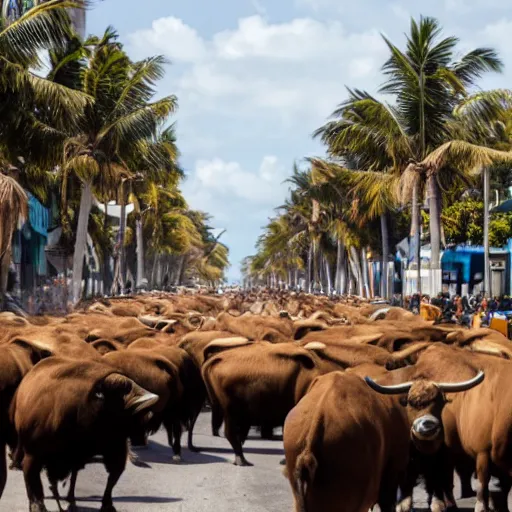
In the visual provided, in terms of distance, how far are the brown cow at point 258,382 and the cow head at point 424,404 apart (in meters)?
3.74

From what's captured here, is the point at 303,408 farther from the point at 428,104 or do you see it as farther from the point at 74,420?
the point at 428,104

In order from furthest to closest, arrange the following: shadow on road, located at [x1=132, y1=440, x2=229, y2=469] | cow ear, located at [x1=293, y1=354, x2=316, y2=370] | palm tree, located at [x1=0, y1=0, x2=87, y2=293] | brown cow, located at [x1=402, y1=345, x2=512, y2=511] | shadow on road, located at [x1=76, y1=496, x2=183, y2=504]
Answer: palm tree, located at [x1=0, y1=0, x2=87, y2=293] < shadow on road, located at [x1=132, y1=440, x2=229, y2=469] < cow ear, located at [x1=293, y1=354, x2=316, y2=370] < shadow on road, located at [x1=76, y1=496, x2=183, y2=504] < brown cow, located at [x1=402, y1=345, x2=512, y2=511]

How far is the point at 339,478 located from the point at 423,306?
19359 millimetres

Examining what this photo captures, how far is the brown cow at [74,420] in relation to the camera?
8.54m

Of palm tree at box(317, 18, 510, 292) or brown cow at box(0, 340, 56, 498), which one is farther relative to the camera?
palm tree at box(317, 18, 510, 292)

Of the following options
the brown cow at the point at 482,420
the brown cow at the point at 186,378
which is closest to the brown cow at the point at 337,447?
the brown cow at the point at 482,420

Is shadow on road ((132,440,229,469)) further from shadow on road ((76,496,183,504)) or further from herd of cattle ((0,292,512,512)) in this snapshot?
shadow on road ((76,496,183,504))

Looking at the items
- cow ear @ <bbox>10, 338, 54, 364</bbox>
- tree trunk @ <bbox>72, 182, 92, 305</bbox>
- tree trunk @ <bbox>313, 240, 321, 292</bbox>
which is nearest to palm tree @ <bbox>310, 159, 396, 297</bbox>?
tree trunk @ <bbox>72, 182, 92, 305</bbox>

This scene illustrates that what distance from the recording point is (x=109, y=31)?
31.8 m

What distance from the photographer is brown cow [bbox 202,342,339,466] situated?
1146 cm

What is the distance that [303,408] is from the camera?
7043mm

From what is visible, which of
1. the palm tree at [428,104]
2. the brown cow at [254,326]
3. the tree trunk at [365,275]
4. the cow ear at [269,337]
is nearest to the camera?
the cow ear at [269,337]

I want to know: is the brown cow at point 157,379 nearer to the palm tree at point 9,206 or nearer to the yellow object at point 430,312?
the palm tree at point 9,206

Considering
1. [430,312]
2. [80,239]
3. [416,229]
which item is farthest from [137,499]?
[416,229]
